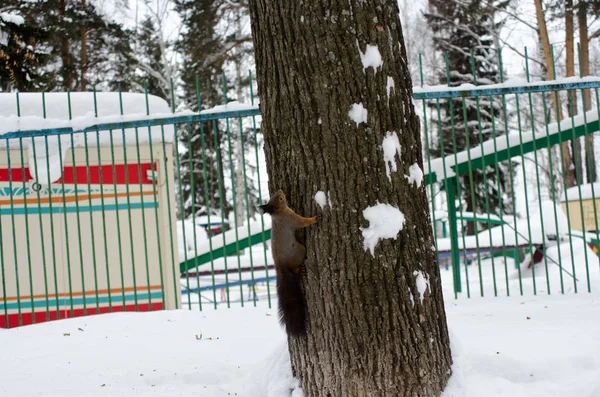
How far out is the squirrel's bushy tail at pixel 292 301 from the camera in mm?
2592

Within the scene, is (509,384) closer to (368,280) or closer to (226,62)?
(368,280)

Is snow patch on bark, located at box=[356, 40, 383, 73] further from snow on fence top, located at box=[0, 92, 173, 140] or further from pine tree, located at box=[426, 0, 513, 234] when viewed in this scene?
pine tree, located at box=[426, 0, 513, 234]

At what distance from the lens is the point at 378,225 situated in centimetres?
248

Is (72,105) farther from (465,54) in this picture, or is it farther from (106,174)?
(465,54)

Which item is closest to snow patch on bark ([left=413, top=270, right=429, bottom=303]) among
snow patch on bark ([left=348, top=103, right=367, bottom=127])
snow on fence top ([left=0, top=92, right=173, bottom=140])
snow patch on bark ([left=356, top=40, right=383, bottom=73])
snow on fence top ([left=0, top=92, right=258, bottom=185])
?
snow patch on bark ([left=348, top=103, right=367, bottom=127])

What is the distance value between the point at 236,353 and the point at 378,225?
155 centimetres

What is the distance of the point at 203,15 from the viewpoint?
1631 centimetres

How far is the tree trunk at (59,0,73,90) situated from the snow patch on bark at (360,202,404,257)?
14.8 meters

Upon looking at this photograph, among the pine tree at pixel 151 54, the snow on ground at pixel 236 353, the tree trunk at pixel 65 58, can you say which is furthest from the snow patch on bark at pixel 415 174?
the pine tree at pixel 151 54

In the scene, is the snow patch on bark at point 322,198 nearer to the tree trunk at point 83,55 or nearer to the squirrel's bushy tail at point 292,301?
the squirrel's bushy tail at point 292,301

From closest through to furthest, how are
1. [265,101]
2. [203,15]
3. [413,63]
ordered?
1. [265,101]
2. [203,15]
3. [413,63]

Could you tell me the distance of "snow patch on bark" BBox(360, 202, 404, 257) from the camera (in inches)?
97.7

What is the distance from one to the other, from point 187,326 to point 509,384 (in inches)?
90.7

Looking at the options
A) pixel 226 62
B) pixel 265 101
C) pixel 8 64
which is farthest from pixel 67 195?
pixel 226 62
